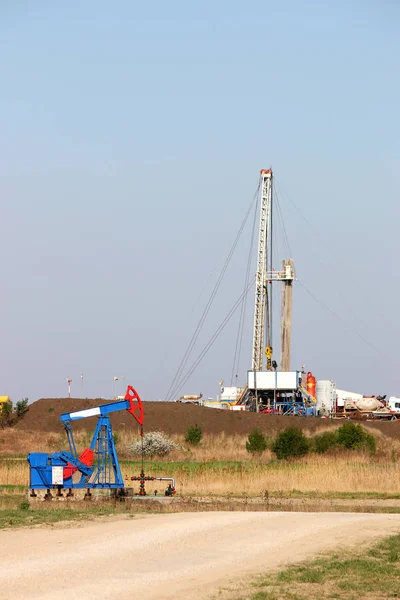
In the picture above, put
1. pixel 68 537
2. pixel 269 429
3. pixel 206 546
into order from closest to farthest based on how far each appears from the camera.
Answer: pixel 206 546
pixel 68 537
pixel 269 429

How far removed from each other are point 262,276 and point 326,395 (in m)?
11.2

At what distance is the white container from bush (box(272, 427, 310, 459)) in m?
29.2

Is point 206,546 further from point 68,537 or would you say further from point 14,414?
point 14,414

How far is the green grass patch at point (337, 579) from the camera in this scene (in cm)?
1638

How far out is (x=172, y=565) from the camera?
18.6 m

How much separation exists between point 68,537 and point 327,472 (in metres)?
20.8

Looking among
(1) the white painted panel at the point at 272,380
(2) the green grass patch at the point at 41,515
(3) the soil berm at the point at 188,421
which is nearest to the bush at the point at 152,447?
(3) the soil berm at the point at 188,421

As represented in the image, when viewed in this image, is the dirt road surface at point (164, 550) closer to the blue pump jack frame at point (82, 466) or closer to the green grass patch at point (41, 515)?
the green grass patch at point (41, 515)

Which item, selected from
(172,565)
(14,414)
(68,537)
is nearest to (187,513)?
(68,537)

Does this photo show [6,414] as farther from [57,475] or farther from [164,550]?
[164,550]

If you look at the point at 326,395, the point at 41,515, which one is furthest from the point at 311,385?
the point at 41,515

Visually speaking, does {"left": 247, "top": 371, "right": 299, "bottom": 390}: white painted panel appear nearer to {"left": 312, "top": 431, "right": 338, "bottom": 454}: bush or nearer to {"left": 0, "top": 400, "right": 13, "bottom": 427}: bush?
{"left": 0, "top": 400, "right": 13, "bottom": 427}: bush

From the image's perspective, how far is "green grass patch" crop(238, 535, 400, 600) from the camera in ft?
53.7

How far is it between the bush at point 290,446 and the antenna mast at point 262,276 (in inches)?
1154
